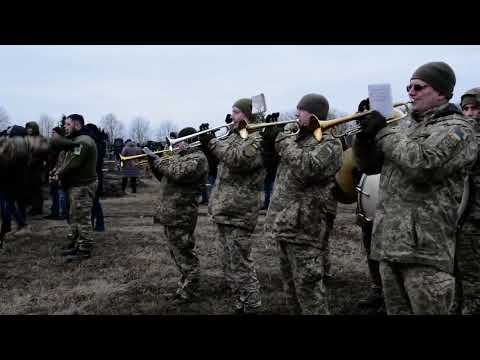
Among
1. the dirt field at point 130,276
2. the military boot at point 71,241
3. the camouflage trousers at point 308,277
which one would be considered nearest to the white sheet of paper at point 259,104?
the camouflage trousers at point 308,277

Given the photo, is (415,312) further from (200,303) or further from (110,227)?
(110,227)

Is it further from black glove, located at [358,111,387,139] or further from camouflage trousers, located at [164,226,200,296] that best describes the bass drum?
camouflage trousers, located at [164,226,200,296]

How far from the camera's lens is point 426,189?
9.33ft

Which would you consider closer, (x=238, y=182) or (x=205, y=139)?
(x=238, y=182)

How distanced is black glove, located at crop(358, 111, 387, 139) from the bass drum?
4.88ft

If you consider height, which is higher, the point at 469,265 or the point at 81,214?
the point at 81,214

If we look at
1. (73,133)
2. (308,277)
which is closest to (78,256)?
(73,133)

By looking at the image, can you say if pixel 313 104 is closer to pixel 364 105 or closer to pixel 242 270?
pixel 364 105

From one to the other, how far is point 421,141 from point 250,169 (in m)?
2.20

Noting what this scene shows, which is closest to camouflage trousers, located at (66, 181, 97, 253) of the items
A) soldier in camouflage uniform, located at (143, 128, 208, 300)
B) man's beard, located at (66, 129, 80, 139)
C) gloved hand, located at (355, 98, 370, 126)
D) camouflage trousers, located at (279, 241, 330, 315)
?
man's beard, located at (66, 129, 80, 139)

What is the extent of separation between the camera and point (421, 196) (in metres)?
2.85

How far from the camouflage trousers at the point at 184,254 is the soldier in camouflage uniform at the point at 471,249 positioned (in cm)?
295

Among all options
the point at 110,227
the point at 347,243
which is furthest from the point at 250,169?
the point at 110,227

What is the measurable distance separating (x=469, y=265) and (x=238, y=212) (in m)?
Result: 2.27
